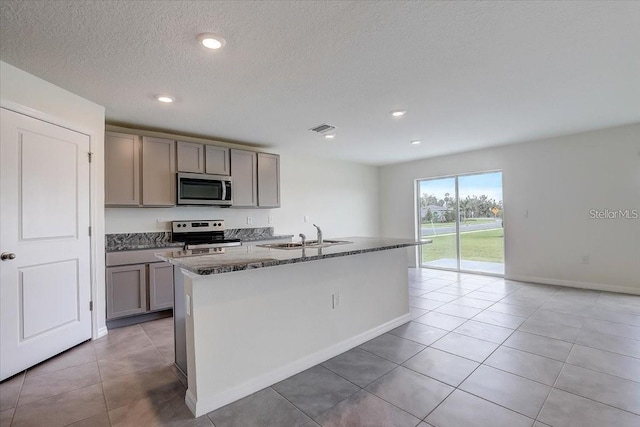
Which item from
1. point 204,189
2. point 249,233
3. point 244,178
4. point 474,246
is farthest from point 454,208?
point 204,189

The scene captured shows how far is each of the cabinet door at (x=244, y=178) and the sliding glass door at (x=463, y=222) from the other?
11.0 ft

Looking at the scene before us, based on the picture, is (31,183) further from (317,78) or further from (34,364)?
(317,78)

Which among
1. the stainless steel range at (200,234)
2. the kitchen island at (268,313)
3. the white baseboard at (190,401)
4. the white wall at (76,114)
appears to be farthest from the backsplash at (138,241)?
the white baseboard at (190,401)

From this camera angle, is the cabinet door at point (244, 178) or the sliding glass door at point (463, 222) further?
the sliding glass door at point (463, 222)

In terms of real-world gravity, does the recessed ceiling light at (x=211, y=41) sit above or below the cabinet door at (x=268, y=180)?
above

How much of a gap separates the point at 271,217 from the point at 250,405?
11.8 feet

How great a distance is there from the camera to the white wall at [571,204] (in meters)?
4.32

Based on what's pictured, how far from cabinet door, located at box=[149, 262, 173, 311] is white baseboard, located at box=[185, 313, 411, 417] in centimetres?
198

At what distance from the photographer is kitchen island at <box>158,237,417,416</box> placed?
1.93 metres

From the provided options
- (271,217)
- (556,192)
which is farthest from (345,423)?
(556,192)

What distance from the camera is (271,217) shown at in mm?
5340

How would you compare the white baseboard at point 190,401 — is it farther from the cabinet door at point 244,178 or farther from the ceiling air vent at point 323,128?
the ceiling air vent at point 323,128

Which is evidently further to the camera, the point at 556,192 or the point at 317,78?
the point at 556,192

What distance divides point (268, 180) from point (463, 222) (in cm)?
386
